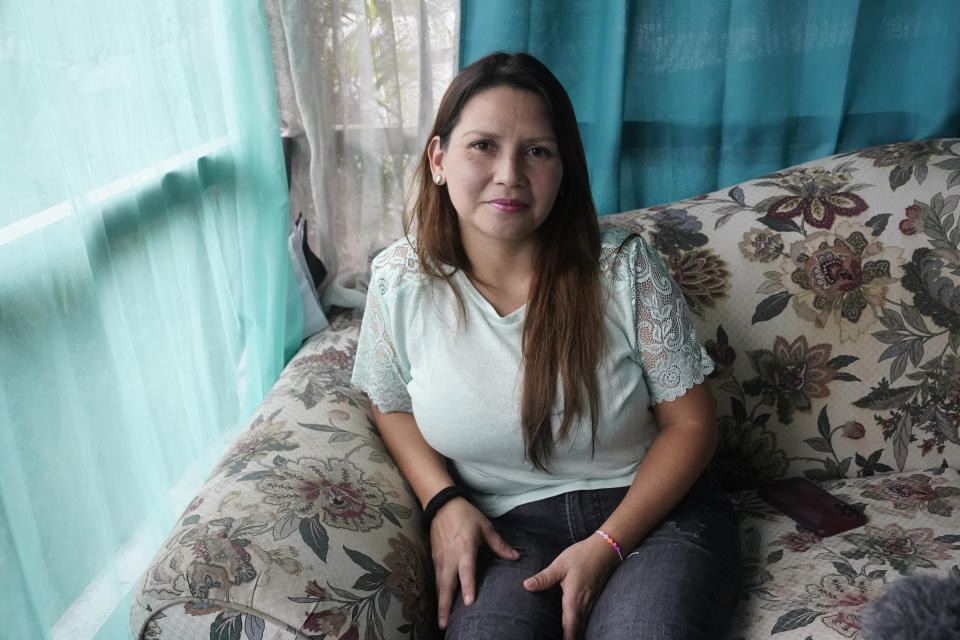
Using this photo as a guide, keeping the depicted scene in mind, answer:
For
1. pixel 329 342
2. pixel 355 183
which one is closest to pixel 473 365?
pixel 329 342

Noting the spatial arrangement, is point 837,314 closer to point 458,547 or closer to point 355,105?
point 458,547

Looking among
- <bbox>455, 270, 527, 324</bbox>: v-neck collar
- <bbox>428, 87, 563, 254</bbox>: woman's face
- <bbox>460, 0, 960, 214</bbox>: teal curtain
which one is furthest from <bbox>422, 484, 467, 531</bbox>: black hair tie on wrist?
<bbox>460, 0, 960, 214</bbox>: teal curtain

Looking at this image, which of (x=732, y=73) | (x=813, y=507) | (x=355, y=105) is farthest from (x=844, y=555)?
(x=355, y=105)

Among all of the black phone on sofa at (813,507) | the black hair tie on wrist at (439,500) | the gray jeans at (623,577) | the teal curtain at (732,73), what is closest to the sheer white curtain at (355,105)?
the teal curtain at (732,73)

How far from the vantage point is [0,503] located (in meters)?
0.98

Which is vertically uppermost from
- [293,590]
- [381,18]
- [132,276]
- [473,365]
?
[381,18]

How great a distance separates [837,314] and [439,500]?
30.4 inches

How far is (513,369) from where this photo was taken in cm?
115

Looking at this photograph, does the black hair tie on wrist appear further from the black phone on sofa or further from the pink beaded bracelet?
the black phone on sofa

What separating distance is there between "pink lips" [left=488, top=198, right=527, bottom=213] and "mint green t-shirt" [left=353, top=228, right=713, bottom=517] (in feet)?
0.50

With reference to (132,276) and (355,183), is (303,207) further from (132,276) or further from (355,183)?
(132,276)

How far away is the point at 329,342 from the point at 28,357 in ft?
2.13

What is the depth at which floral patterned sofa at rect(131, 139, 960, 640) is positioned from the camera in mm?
1075

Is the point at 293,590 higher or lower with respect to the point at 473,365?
lower
